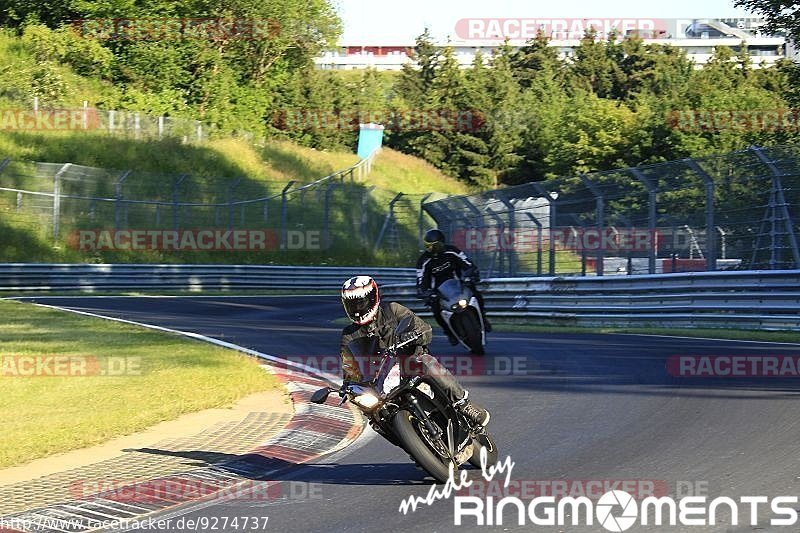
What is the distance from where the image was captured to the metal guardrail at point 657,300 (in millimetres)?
16125

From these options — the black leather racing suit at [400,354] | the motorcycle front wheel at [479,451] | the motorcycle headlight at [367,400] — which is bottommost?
the motorcycle front wheel at [479,451]

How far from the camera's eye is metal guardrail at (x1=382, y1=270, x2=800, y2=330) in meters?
16.1

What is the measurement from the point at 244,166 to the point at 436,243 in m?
36.7

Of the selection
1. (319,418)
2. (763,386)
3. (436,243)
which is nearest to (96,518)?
(319,418)

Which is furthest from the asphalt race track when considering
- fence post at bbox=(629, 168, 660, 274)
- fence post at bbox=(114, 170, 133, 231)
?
fence post at bbox=(114, 170, 133, 231)

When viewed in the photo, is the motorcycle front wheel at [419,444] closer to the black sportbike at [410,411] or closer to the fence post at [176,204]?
the black sportbike at [410,411]

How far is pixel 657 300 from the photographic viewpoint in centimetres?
1831

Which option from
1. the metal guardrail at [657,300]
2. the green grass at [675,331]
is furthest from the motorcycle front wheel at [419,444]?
the metal guardrail at [657,300]

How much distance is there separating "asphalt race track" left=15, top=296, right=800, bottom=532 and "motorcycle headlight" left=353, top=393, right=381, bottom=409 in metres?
0.60

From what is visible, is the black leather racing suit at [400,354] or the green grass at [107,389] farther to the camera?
the green grass at [107,389]

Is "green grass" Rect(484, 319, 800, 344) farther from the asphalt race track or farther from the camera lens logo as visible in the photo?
the camera lens logo

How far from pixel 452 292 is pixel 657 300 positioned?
20.1ft

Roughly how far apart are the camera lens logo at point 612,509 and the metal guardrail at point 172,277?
86.8ft

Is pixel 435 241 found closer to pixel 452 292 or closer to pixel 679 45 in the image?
pixel 452 292
